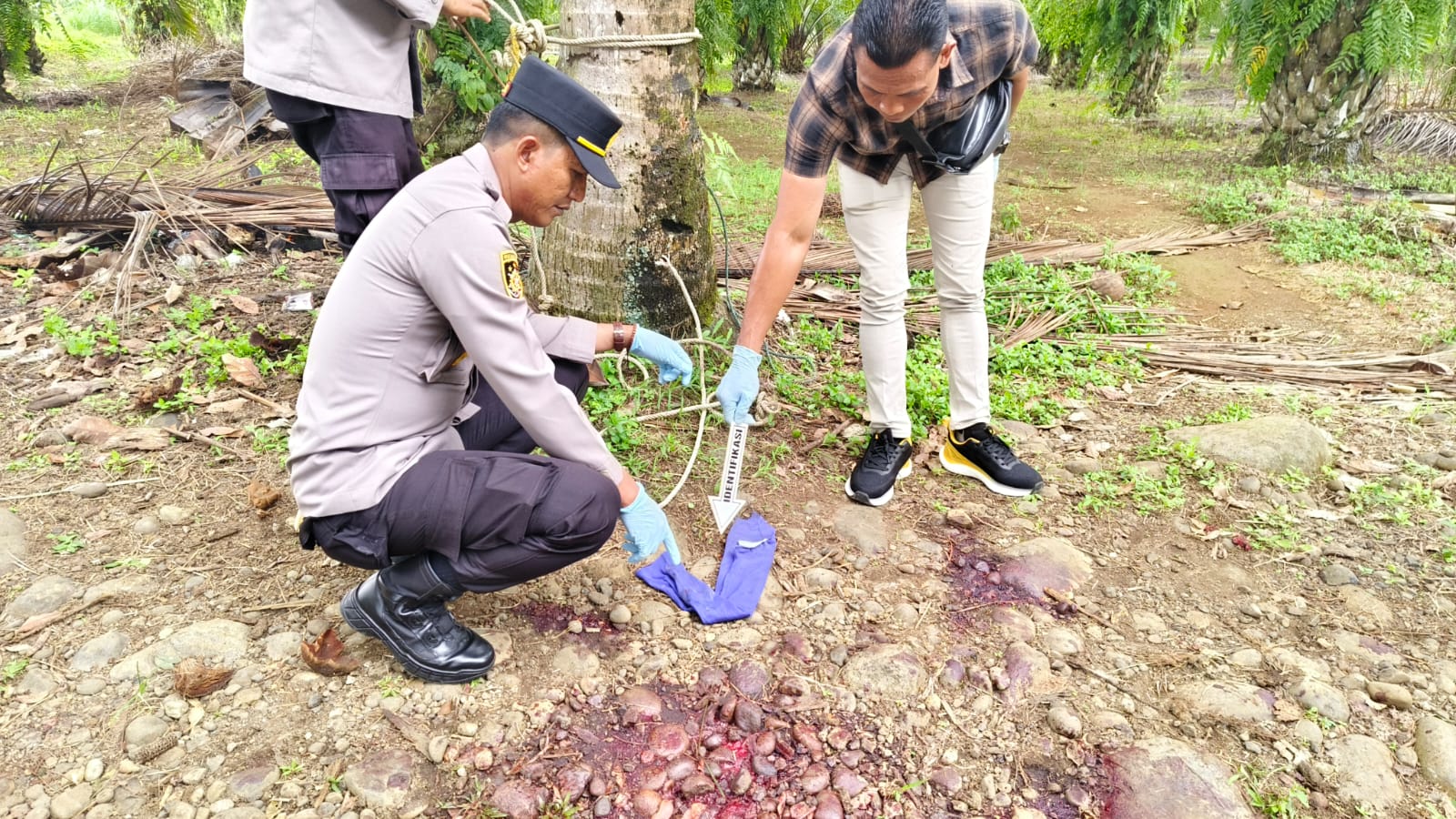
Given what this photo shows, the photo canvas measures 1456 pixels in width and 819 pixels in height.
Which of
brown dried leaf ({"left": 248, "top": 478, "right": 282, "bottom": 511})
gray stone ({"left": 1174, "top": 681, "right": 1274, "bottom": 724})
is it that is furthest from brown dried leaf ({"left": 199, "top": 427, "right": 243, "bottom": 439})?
gray stone ({"left": 1174, "top": 681, "right": 1274, "bottom": 724})

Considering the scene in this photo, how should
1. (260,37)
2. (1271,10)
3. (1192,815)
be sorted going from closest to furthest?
(1192,815), (260,37), (1271,10)

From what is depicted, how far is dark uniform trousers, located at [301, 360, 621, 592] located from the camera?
181cm

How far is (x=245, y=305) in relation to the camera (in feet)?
12.4

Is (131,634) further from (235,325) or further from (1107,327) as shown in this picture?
(1107,327)

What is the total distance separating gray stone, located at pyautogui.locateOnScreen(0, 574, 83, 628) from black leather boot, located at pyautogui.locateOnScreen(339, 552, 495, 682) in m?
0.85

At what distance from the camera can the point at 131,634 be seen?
2.09 metres

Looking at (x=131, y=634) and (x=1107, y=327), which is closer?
(x=131, y=634)

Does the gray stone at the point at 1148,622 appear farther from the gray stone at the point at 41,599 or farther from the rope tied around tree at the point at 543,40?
the gray stone at the point at 41,599

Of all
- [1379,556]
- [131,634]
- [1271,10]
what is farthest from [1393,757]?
[1271,10]

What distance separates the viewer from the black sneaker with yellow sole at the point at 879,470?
9.10 feet

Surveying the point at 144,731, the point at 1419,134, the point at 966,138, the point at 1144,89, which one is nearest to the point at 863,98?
the point at 966,138

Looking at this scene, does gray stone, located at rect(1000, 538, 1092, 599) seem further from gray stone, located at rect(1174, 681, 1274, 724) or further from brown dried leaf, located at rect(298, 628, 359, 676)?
brown dried leaf, located at rect(298, 628, 359, 676)

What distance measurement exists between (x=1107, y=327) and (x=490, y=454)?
3220mm

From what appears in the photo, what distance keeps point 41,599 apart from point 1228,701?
2.92 m
